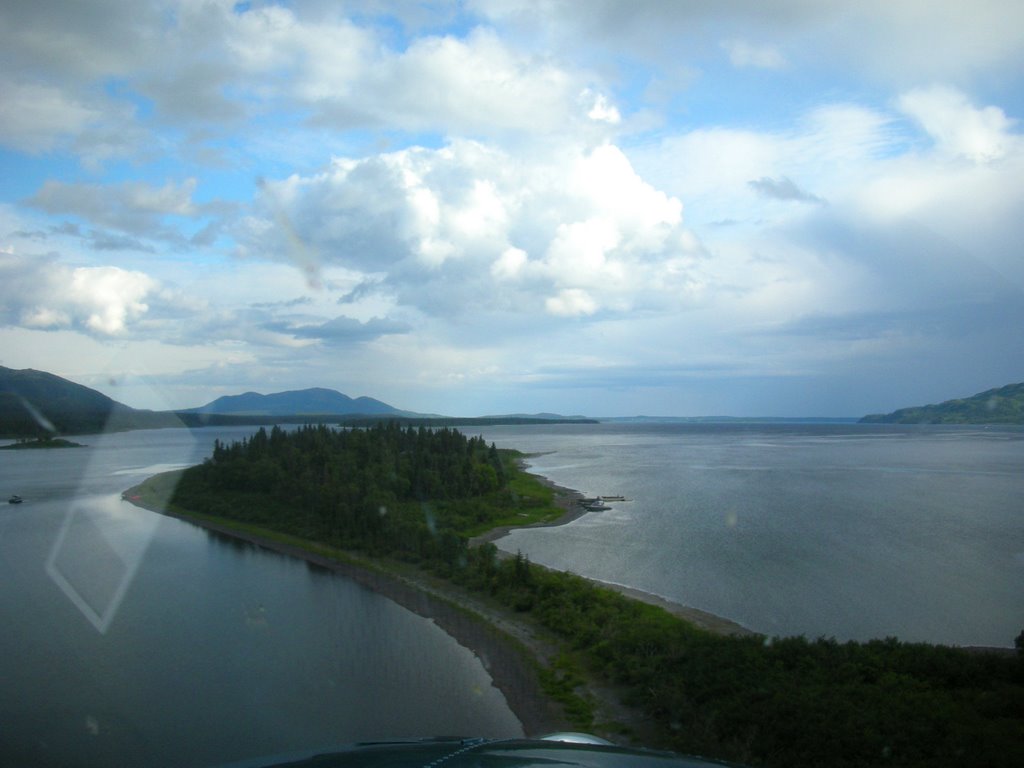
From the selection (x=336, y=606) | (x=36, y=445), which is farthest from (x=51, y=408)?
(x=336, y=606)

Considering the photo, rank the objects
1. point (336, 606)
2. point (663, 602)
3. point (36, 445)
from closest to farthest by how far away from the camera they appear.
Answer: point (663, 602) < point (336, 606) < point (36, 445)

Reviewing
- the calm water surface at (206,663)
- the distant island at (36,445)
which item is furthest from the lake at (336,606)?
the distant island at (36,445)

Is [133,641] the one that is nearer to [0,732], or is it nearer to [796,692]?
[0,732]

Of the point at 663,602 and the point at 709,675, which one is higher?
the point at 709,675

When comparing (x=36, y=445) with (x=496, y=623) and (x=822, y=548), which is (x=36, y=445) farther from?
(x=822, y=548)

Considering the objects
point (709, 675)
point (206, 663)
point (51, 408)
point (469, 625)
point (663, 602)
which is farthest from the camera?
point (51, 408)

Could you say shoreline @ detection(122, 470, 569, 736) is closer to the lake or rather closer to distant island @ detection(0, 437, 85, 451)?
the lake

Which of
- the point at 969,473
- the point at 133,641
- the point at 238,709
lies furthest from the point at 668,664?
the point at 969,473
